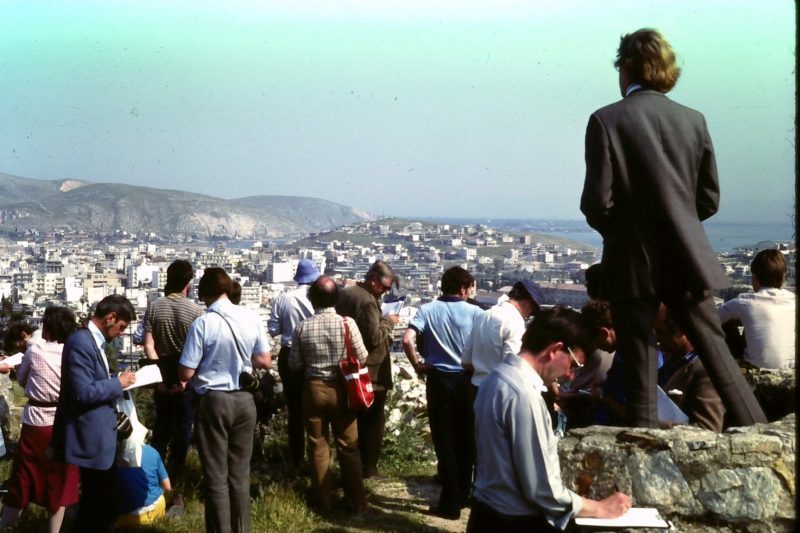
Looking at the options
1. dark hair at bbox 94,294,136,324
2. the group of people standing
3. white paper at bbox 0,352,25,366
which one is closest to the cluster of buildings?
the group of people standing

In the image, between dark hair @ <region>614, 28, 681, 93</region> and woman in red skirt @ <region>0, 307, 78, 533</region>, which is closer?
dark hair @ <region>614, 28, 681, 93</region>

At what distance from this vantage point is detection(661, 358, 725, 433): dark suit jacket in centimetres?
435

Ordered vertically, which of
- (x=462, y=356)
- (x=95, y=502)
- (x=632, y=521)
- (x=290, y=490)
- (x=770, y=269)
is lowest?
(x=290, y=490)

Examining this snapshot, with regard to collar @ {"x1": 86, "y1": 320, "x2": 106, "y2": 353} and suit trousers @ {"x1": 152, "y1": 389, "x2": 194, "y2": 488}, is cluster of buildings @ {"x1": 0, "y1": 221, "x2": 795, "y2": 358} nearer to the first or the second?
suit trousers @ {"x1": 152, "y1": 389, "x2": 194, "y2": 488}

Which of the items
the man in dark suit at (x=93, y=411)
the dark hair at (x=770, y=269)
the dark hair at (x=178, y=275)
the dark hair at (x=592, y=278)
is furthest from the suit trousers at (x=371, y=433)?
the dark hair at (x=770, y=269)

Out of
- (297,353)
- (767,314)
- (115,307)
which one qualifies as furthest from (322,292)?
(767,314)

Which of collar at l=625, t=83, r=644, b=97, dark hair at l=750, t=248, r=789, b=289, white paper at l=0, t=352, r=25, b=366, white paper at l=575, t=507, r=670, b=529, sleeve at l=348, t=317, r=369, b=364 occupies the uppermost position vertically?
collar at l=625, t=83, r=644, b=97

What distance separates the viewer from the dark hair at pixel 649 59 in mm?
4113

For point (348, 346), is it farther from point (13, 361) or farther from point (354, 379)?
point (13, 361)

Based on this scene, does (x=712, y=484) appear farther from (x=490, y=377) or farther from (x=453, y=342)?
(x=453, y=342)

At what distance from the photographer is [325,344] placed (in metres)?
6.84

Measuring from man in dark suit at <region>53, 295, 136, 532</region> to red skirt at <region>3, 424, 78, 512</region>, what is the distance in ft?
1.36

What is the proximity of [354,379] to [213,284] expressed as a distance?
128 centimetres

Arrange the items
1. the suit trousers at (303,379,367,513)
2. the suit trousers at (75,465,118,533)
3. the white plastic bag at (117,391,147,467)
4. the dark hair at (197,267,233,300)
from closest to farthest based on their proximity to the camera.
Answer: the suit trousers at (75,465,118,533), the white plastic bag at (117,391,147,467), the dark hair at (197,267,233,300), the suit trousers at (303,379,367,513)
